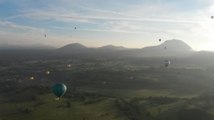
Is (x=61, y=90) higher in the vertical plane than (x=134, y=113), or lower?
higher

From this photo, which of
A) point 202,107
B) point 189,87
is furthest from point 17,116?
point 189,87

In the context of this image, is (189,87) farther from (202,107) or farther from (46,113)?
(46,113)

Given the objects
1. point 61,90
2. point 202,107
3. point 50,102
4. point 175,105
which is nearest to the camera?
point 61,90

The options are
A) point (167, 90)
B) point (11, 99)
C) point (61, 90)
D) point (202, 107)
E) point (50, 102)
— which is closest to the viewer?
point (61, 90)

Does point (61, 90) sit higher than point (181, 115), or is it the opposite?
point (61, 90)

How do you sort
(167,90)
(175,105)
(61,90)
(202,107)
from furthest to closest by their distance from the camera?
(167,90), (175,105), (202,107), (61,90)

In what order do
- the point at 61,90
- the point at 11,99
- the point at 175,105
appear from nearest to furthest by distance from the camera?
1. the point at 61,90
2. the point at 175,105
3. the point at 11,99

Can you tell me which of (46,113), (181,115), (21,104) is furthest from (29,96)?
(181,115)

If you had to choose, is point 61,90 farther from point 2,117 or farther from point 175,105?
point 175,105

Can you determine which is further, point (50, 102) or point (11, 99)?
point (11, 99)
